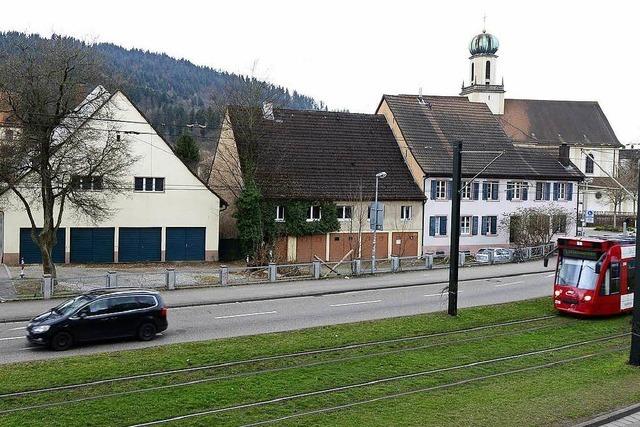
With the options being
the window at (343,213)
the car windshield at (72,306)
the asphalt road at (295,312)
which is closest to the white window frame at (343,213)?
the window at (343,213)

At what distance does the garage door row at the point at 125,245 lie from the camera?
39562 millimetres

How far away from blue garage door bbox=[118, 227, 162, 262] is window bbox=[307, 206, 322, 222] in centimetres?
924

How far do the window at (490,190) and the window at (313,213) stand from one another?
1402 cm

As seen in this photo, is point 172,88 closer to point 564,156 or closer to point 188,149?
point 188,149

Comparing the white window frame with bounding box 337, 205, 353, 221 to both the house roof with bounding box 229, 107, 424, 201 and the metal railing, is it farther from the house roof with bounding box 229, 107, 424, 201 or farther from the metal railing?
the metal railing

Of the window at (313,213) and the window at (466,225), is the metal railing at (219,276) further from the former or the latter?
the window at (466,225)

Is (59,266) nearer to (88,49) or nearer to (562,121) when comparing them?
(88,49)

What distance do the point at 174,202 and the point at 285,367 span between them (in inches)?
1072

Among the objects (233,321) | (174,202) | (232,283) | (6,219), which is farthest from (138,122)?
(233,321)

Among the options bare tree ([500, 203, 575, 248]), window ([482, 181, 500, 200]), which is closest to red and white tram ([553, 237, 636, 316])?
bare tree ([500, 203, 575, 248])

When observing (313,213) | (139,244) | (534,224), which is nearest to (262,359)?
(139,244)

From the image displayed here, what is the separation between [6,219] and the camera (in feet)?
125

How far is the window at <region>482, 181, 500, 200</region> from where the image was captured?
172ft

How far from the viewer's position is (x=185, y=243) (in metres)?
43.0
